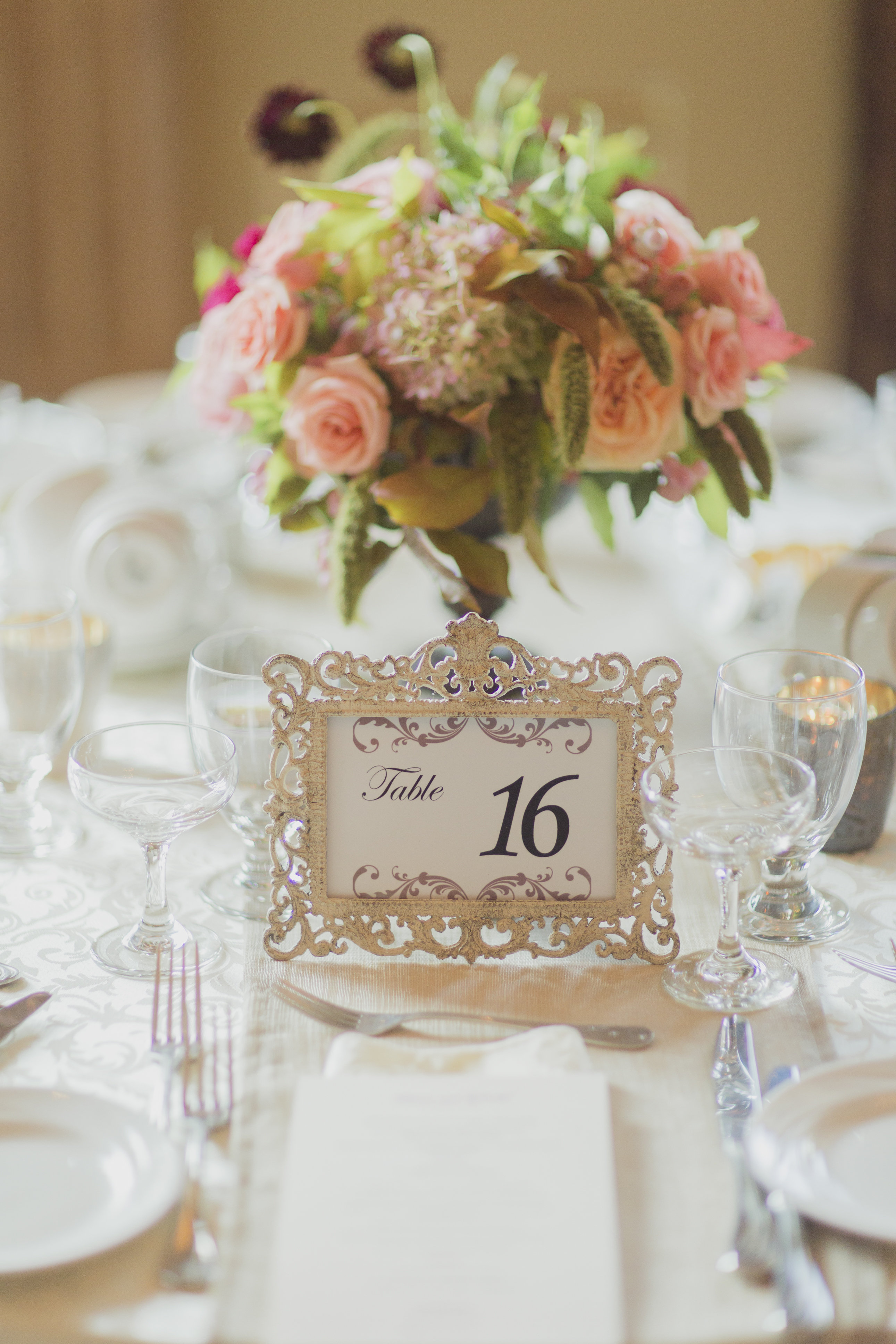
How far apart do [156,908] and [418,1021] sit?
0.24 meters

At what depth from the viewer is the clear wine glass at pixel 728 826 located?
0.88m

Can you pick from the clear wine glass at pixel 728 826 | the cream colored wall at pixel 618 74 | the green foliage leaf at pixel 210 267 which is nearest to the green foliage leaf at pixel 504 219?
the green foliage leaf at pixel 210 267

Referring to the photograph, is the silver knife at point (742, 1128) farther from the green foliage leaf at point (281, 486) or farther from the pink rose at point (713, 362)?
the green foliage leaf at point (281, 486)

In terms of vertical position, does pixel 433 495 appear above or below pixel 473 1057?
above

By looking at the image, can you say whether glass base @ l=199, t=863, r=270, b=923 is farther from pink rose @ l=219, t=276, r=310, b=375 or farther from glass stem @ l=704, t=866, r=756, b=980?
pink rose @ l=219, t=276, r=310, b=375

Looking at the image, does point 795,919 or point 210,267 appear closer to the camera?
point 795,919

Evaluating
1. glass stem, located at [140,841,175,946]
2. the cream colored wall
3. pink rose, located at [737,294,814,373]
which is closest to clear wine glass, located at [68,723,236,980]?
glass stem, located at [140,841,175,946]

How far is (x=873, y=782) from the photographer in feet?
3.60

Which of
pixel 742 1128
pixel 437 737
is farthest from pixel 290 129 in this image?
pixel 742 1128

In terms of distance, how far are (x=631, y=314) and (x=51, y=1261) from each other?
2.62ft

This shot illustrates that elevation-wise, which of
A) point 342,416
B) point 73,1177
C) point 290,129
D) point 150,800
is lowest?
point 73,1177

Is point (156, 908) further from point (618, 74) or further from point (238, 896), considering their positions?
point (618, 74)

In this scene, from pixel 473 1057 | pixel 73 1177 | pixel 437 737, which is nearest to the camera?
pixel 73 1177

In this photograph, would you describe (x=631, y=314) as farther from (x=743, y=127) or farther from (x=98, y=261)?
(x=743, y=127)
